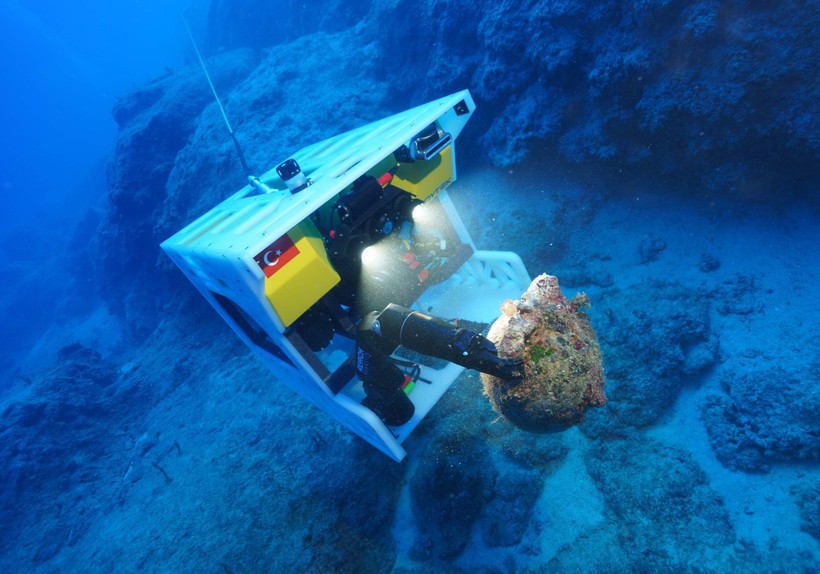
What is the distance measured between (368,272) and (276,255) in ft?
3.82

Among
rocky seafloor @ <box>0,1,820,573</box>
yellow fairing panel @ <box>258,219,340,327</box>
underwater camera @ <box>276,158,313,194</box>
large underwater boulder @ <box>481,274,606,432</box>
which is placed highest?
underwater camera @ <box>276,158,313,194</box>

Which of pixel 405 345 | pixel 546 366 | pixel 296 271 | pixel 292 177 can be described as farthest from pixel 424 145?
pixel 546 366

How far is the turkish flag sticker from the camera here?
2715mm

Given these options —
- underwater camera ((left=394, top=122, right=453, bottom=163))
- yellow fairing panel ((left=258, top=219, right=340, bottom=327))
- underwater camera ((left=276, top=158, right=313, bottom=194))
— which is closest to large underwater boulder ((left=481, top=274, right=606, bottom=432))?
yellow fairing panel ((left=258, top=219, right=340, bottom=327))

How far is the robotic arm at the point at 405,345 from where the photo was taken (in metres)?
1.79

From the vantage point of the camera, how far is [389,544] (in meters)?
4.40

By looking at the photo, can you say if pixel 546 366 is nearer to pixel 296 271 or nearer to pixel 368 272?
pixel 296 271

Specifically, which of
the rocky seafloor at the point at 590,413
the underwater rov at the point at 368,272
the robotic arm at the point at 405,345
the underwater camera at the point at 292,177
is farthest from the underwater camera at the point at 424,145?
the rocky seafloor at the point at 590,413

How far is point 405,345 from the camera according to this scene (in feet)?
7.33

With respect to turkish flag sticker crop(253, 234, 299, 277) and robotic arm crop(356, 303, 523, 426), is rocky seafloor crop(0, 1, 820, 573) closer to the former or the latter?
robotic arm crop(356, 303, 523, 426)

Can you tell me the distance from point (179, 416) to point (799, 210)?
493 inches

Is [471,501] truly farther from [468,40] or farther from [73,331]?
[73,331]

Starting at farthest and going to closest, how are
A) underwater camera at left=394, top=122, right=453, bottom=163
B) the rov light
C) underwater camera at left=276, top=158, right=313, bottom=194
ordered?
the rov light → underwater camera at left=394, top=122, right=453, bottom=163 → underwater camera at left=276, top=158, right=313, bottom=194

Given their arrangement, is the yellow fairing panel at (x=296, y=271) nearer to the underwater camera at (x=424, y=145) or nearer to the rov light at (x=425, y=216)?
the underwater camera at (x=424, y=145)
